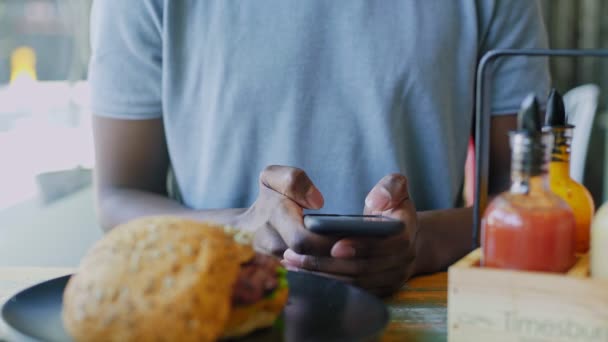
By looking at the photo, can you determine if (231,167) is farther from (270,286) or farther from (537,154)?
(537,154)

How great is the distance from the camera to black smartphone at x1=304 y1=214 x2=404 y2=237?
29.6 inches

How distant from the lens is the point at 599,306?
62cm

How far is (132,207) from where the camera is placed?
54.5 inches

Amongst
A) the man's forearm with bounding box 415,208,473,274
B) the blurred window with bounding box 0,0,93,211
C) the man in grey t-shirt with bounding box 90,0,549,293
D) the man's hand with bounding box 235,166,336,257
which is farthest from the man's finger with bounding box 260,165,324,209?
the blurred window with bounding box 0,0,93,211

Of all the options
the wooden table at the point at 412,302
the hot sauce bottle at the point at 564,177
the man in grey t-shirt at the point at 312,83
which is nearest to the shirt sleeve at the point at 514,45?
the man in grey t-shirt at the point at 312,83

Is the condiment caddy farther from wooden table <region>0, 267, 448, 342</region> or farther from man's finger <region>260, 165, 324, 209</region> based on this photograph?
man's finger <region>260, 165, 324, 209</region>

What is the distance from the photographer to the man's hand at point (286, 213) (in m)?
0.88

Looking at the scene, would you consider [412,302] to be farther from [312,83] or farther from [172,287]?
[312,83]

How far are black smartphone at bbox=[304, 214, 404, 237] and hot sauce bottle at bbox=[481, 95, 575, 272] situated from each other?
11 centimetres

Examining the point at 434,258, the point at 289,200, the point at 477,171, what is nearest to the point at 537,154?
the point at 477,171

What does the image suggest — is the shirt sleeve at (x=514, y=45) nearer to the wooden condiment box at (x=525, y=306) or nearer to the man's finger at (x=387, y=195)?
the man's finger at (x=387, y=195)

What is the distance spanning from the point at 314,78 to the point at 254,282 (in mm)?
730

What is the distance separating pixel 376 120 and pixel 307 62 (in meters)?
0.17

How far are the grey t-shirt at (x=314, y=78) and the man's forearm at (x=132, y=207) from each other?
4.1 inches
